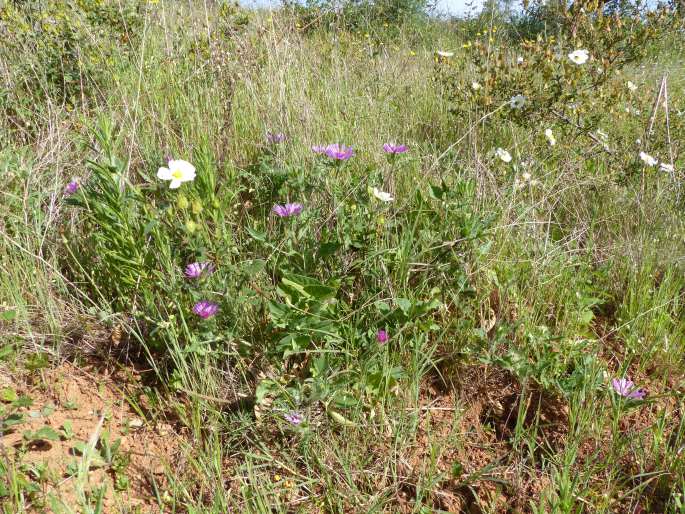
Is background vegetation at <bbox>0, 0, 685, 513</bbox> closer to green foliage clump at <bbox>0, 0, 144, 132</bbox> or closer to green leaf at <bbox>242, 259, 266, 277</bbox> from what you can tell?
green leaf at <bbox>242, 259, 266, 277</bbox>

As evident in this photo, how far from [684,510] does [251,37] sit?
3257 millimetres

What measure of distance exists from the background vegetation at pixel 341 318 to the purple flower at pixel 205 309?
0.04 m

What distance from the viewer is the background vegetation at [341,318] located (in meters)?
1.33

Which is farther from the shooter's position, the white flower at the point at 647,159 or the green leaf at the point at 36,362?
the white flower at the point at 647,159

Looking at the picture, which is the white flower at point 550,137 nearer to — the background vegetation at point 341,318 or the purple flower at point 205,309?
the background vegetation at point 341,318

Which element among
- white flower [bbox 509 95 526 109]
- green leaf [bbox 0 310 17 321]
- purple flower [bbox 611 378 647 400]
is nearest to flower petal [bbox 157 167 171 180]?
green leaf [bbox 0 310 17 321]

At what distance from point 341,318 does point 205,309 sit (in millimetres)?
392

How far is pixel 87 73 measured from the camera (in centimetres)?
268

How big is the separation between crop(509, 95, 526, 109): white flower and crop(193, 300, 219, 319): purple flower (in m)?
2.02

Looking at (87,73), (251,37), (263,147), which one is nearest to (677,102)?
(251,37)

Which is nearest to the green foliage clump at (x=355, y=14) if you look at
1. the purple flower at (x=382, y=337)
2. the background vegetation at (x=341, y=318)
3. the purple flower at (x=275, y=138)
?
the purple flower at (x=275, y=138)

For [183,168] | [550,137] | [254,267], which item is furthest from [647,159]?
[183,168]

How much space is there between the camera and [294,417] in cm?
134

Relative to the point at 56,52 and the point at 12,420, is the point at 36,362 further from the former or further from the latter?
the point at 56,52
